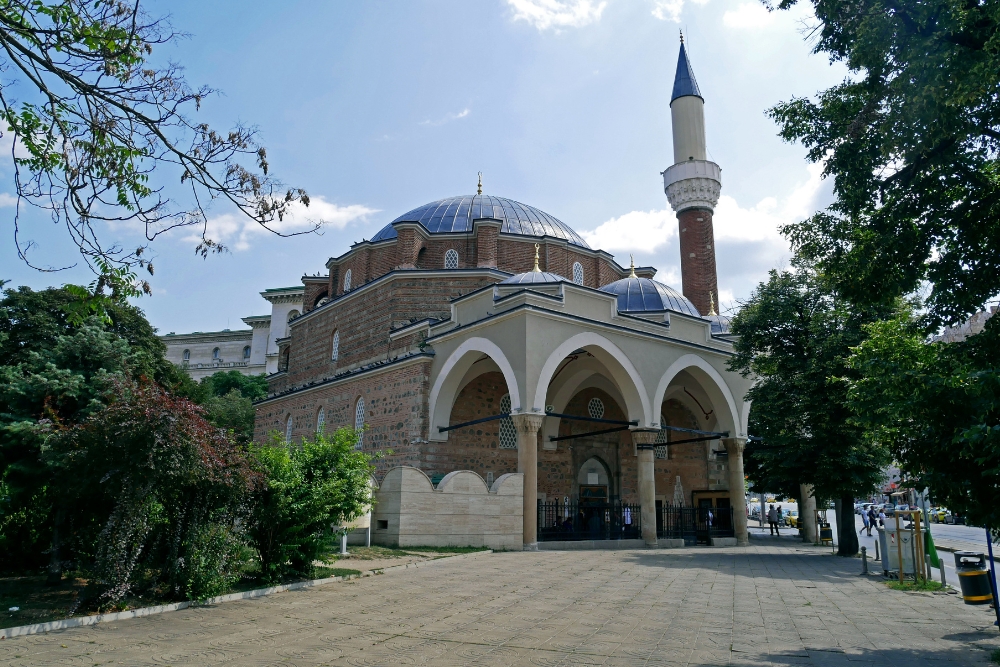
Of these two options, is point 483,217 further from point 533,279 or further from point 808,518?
point 808,518

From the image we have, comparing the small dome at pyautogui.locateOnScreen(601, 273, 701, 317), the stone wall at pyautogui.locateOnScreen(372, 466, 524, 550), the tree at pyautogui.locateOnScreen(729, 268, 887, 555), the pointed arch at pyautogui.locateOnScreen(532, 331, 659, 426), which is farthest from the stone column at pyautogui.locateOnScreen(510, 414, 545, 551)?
the small dome at pyautogui.locateOnScreen(601, 273, 701, 317)

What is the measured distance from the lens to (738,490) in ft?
58.6

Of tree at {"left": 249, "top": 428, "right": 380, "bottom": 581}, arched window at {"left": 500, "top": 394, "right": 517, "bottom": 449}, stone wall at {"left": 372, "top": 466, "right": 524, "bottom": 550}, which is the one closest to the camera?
tree at {"left": 249, "top": 428, "right": 380, "bottom": 581}

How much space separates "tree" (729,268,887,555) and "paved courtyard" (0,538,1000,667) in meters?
4.90

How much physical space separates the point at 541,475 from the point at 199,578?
12.5 m

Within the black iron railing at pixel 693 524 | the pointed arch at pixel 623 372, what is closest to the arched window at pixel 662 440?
the black iron railing at pixel 693 524

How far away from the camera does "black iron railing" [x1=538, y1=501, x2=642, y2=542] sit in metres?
14.6

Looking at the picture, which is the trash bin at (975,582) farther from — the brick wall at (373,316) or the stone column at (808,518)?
the brick wall at (373,316)

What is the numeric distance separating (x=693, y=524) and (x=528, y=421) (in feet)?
22.7

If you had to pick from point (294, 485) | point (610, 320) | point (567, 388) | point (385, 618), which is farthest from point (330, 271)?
point (385, 618)

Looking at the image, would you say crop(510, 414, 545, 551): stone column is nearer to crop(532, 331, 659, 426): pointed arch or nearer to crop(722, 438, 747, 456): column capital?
crop(532, 331, 659, 426): pointed arch

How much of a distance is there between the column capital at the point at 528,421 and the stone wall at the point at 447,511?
3.04 ft

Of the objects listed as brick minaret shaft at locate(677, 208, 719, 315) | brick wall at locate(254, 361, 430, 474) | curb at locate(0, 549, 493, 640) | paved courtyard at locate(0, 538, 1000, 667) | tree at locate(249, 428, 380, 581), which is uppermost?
brick minaret shaft at locate(677, 208, 719, 315)

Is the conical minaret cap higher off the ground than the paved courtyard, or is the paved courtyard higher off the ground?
the conical minaret cap
